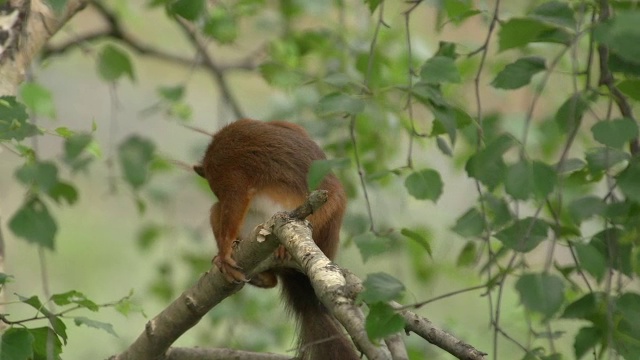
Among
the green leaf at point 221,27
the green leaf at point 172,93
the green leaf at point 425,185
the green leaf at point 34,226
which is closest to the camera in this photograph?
the green leaf at point 425,185

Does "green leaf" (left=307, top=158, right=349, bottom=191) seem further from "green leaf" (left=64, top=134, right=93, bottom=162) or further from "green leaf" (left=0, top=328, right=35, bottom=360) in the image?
"green leaf" (left=64, top=134, right=93, bottom=162)

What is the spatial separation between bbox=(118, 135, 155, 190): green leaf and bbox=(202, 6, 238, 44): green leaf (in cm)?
34

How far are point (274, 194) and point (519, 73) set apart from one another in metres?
0.55

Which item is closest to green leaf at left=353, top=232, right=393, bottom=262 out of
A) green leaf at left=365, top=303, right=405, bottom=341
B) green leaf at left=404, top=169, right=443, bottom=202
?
green leaf at left=404, top=169, right=443, bottom=202

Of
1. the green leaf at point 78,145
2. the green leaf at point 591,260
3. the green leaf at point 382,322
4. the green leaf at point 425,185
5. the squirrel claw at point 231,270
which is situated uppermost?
the green leaf at point 78,145

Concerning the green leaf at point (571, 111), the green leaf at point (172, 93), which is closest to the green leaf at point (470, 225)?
the green leaf at point (571, 111)

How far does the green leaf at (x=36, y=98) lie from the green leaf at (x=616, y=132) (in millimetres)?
1023

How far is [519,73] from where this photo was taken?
145 cm

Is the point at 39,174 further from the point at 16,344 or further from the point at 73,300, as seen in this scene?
the point at 16,344

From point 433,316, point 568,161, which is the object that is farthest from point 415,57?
point 433,316

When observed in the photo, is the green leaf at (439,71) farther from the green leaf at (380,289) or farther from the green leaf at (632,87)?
the green leaf at (380,289)

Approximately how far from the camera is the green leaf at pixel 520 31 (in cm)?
140

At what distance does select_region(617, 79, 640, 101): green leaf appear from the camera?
1.38m

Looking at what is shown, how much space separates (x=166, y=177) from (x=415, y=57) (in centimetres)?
120
